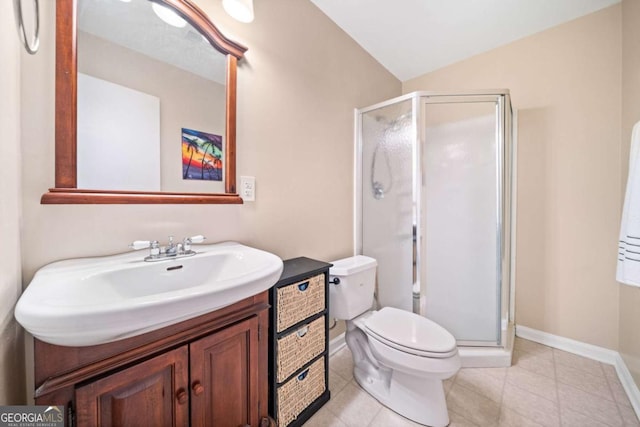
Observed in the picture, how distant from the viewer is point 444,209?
1.89 metres

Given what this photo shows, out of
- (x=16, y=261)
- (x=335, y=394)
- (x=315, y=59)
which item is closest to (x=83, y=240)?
(x=16, y=261)

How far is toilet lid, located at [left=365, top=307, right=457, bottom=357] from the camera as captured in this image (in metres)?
1.14

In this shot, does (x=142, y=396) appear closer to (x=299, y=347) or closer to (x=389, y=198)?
(x=299, y=347)

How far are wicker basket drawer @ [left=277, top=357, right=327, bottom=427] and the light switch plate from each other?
907 mm

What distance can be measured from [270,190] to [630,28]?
2446 millimetres

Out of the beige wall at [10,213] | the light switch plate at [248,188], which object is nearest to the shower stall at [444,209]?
the light switch plate at [248,188]

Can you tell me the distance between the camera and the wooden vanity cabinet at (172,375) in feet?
1.77

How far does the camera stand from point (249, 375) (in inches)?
34.5

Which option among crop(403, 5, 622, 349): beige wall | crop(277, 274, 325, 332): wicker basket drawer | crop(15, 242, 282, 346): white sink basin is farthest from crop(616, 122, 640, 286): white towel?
crop(15, 242, 282, 346): white sink basin

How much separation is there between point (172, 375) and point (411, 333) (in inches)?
43.6

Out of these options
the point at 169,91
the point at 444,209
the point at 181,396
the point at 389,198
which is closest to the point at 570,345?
the point at 444,209

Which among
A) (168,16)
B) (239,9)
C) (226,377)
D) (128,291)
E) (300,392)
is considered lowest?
(300,392)

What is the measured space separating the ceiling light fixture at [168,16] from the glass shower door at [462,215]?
1.50m

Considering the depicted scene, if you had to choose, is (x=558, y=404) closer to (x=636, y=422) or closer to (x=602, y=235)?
(x=636, y=422)
